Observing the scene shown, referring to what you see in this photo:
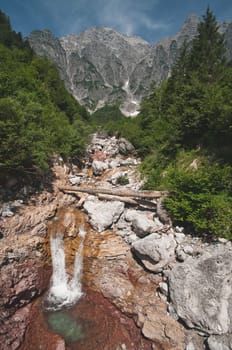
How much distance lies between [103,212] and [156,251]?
3.71 metres

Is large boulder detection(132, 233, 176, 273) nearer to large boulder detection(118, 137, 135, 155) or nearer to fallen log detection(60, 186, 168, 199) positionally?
fallen log detection(60, 186, 168, 199)

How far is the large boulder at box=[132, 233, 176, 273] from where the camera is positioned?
6719 millimetres

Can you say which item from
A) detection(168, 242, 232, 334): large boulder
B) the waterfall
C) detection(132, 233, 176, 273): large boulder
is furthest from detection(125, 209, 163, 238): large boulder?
the waterfall

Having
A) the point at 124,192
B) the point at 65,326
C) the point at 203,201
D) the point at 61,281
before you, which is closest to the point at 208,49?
the point at 124,192

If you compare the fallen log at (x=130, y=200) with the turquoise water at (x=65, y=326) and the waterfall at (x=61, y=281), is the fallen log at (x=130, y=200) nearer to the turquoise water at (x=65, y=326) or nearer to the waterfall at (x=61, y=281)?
the waterfall at (x=61, y=281)

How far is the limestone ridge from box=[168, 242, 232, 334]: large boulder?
134108mm

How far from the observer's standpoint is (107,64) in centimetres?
16400

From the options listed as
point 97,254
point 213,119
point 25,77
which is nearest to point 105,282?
point 97,254

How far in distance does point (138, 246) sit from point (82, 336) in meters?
3.43

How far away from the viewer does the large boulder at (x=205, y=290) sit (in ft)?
16.2

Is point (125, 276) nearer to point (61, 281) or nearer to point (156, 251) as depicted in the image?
point (156, 251)

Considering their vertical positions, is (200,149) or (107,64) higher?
(107,64)

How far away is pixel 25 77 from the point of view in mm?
15891

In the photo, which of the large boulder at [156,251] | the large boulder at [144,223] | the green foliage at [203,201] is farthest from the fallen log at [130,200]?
the large boulder at [156,251]
